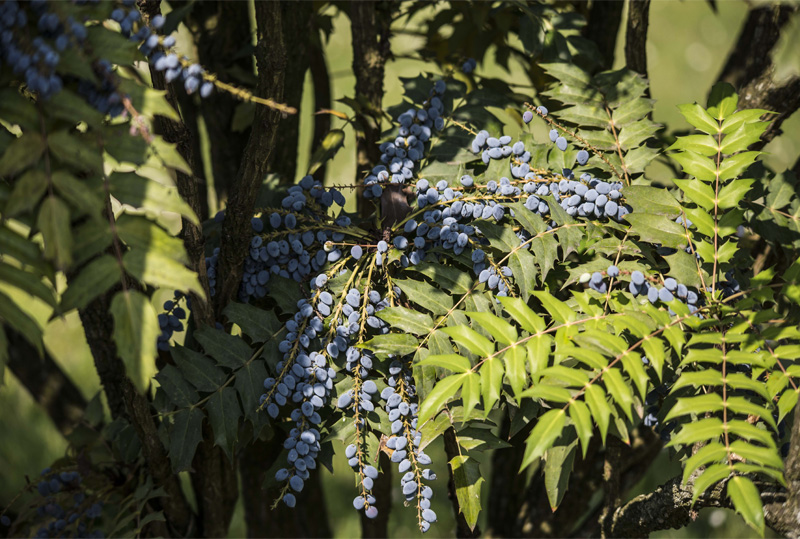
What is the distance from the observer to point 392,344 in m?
1.08

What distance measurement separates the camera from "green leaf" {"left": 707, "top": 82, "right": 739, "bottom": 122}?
118 centimetres

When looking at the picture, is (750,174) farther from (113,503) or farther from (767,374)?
(113,503)

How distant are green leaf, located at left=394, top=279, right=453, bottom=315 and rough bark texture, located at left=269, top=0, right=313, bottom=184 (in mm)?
561

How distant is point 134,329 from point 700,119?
0.97 meters

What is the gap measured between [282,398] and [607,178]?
72cm

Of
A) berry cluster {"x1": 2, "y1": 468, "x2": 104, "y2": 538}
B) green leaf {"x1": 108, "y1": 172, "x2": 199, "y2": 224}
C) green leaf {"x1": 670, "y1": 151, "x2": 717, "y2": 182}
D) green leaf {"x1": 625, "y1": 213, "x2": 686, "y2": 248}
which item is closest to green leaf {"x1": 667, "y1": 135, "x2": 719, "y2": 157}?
green leaf {"x1": 670, "y1": 151, "x2": 717, "y2": 182}

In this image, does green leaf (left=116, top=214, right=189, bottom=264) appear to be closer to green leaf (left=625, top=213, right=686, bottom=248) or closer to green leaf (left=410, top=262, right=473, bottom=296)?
green leaf (left=410, top=262, right=473, bottom=296)

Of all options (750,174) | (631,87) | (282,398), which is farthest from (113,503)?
(750,174)

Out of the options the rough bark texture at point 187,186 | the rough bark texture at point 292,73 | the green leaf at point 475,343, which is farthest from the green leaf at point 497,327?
the rough bark texture at point 292,73

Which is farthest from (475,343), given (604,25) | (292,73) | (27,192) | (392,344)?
(604,25)

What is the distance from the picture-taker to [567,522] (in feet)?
6.09

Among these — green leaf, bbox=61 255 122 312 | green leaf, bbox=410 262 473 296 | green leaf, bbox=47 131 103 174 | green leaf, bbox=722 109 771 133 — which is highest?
green leaf, bbox=47 131 103 174

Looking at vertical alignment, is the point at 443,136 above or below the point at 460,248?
above

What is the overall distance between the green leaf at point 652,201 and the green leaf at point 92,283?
2.73ft
